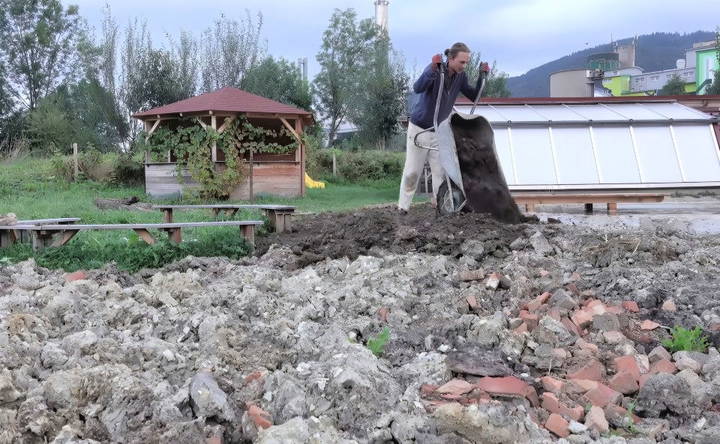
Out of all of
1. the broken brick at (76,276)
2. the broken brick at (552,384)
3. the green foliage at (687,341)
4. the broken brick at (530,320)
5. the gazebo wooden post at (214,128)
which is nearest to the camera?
the broken brick at (552,384)

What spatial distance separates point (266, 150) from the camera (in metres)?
19.1

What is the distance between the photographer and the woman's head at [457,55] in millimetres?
7441

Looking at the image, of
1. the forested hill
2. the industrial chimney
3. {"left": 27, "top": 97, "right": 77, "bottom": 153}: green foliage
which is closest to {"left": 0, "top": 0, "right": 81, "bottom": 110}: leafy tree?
{"left": 27, "top": 97, "right": 77, "bottom": 153}: green foliage

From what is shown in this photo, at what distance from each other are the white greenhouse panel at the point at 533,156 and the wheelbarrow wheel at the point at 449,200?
3295 mm

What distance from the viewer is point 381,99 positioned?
3506 centimetres

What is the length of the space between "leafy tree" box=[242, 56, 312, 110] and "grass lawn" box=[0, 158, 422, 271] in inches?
527

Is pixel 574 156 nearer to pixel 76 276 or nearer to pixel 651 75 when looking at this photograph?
A: pixel 76 276

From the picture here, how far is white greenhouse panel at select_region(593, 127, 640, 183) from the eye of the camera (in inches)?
433

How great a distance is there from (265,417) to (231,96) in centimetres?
1774

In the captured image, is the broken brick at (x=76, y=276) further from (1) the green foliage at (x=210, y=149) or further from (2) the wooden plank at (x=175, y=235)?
(1) the green foliage at (x=210, y=149)

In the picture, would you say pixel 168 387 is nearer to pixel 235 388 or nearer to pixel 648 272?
pixel 235 388

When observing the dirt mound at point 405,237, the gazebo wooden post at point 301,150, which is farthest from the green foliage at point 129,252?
the gazebo wooden post at point 301,150

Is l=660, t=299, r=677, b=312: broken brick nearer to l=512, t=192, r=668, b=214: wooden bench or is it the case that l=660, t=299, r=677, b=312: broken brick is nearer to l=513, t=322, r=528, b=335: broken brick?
l=513, t=322, r=528, b=335: broken brick

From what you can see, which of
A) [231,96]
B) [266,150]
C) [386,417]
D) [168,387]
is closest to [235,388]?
[168,387]
